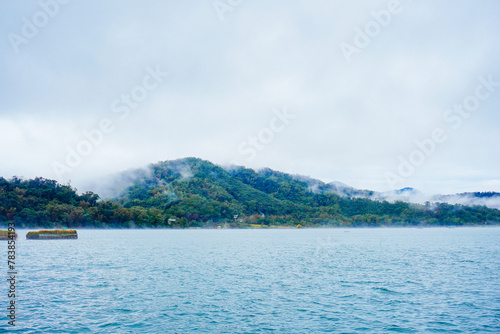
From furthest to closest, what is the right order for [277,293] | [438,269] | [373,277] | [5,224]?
[5,224], [438,269], [373,277], [277,293]

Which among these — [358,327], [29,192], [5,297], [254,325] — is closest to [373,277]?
[358,327]

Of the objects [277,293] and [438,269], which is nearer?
[277,293]

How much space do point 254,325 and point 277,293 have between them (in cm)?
1069

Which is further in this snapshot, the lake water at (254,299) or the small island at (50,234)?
the small island at (50,234)

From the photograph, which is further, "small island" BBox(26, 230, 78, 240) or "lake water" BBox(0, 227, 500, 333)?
"small island" BBox(26, 230, 78, 240)

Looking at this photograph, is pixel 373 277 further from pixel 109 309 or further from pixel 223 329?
pixel 109 309

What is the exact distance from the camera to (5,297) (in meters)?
31.4

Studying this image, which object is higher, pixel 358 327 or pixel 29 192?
pixel 29 192

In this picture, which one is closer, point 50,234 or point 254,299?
point 254,299

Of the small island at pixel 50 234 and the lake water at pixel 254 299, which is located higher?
the small island at pixel 50 234

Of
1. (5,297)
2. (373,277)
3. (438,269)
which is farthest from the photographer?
(438,269)

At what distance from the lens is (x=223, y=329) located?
79.7 ft

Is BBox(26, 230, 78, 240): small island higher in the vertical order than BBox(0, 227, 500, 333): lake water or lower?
higher

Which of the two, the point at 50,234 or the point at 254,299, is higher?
the point at 50,234
